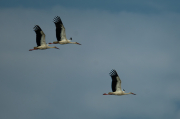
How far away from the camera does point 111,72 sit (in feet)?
280

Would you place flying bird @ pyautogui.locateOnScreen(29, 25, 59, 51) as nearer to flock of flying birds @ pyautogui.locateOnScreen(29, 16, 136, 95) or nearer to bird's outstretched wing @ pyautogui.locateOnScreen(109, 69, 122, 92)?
flock of flying birds @ pyautogui.locateOnScreen(29, 16, 136, 95)

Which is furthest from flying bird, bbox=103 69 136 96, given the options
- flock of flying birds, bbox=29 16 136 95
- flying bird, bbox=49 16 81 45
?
flying bird, bbox=49 16 81 45

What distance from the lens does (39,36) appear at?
8981 centimetres

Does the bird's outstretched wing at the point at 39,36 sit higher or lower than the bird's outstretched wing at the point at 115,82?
higher

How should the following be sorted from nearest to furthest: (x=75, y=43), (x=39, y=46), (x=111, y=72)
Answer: (x=111, y=72) → (x=39, y=46) → (x=75, y=43)

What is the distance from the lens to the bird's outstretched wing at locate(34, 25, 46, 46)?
88562 mm

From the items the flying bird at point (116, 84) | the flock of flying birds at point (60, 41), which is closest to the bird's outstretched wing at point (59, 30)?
the flock of flying birds at point (60, 41)

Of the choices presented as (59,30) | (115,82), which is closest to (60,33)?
(59,30)

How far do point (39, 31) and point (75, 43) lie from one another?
10.6m

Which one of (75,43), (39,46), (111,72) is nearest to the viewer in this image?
(111,72)

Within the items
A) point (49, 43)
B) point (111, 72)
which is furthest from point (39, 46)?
point (111, 72)

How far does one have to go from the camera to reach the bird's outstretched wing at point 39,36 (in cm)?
8856

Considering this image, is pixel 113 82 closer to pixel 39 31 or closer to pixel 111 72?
pixel 111 72

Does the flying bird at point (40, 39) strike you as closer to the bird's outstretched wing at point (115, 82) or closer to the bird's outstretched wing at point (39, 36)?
the bird's outstretched wing at point (39, 36)
